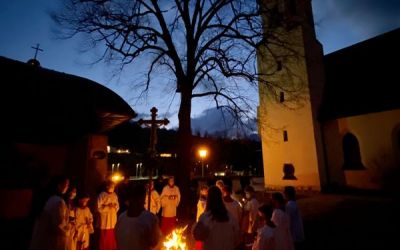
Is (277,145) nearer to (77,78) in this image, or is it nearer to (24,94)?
(77,78)

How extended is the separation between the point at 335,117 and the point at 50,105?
741 inches

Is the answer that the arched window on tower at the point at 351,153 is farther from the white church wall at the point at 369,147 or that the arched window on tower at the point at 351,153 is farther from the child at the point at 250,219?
the child at the point at 250,219

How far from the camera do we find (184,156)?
11.1m

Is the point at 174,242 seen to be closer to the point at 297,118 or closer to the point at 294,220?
the point at 294,220

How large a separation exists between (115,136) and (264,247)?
1822cm

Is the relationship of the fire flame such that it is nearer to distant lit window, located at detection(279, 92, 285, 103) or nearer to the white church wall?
the white church wall

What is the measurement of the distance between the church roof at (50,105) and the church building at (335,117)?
1096 centimetres

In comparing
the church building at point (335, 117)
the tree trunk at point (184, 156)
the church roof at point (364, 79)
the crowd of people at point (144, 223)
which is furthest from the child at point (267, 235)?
the church roof at point (364, 79)

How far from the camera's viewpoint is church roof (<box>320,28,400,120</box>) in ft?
57.6

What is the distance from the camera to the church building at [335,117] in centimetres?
1703

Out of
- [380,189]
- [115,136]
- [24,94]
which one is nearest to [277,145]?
[380,189]

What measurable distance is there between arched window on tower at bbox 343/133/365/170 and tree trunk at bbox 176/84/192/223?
13.6 m

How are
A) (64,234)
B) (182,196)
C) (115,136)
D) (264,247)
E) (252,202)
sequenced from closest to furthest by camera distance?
1. (264,247)
2. (64,234)
3. (252,202)
4. (182,196)
5. (115,136)

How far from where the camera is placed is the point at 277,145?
2145 cm
